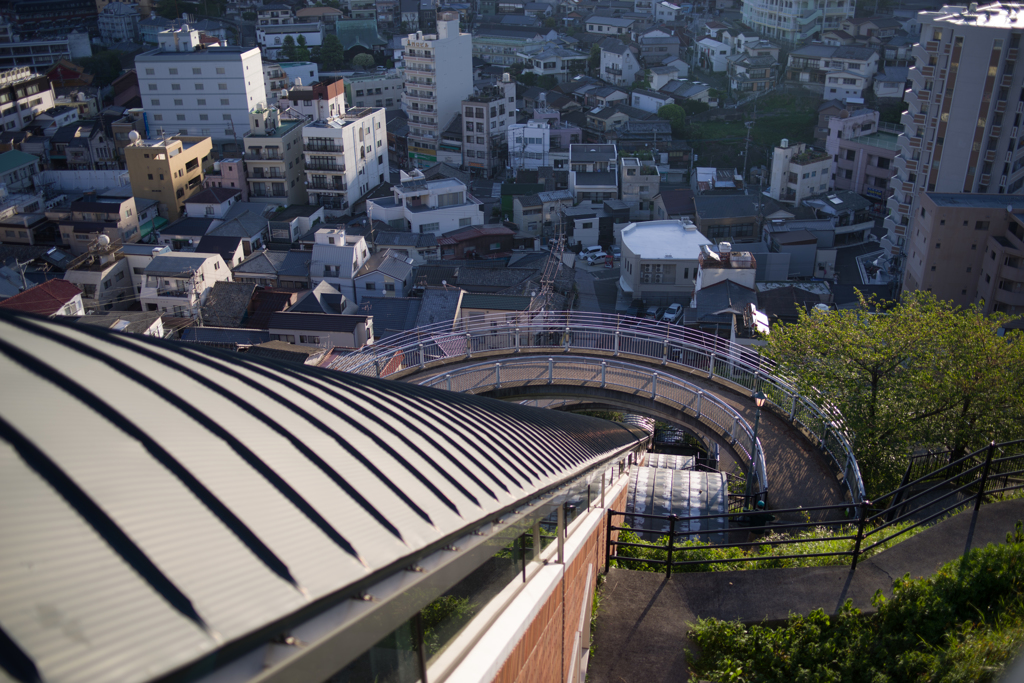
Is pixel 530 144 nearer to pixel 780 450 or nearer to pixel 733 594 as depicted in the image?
pixel 780 450

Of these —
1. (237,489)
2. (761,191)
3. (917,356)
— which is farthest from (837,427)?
(761,191)

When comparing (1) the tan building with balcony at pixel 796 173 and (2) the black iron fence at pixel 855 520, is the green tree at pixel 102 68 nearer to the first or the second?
(1) the tan building with balcony at pixel 796 173

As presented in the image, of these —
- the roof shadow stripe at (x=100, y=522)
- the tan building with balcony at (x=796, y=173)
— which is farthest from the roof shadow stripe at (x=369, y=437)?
the tan building with balcony at (x=796, y=173)

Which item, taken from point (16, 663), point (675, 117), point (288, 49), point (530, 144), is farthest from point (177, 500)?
point (288, 49)

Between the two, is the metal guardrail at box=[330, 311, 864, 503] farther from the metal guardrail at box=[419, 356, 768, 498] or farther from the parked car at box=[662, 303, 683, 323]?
the parked car at box=[662, 303, 683, 323]

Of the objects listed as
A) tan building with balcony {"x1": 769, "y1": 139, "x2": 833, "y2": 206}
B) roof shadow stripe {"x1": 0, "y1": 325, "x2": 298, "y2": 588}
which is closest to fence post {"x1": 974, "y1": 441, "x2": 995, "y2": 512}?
roof shadow stripe {"x1": 0, "y1": 325, "x2": 298, "y2": 588}

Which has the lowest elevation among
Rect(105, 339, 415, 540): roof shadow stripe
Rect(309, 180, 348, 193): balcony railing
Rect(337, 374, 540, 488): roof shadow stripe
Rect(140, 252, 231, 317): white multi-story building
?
Rect(140, 252, 231, 317): white multi-story building

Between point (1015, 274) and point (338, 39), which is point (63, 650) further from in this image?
point (338, 39)
